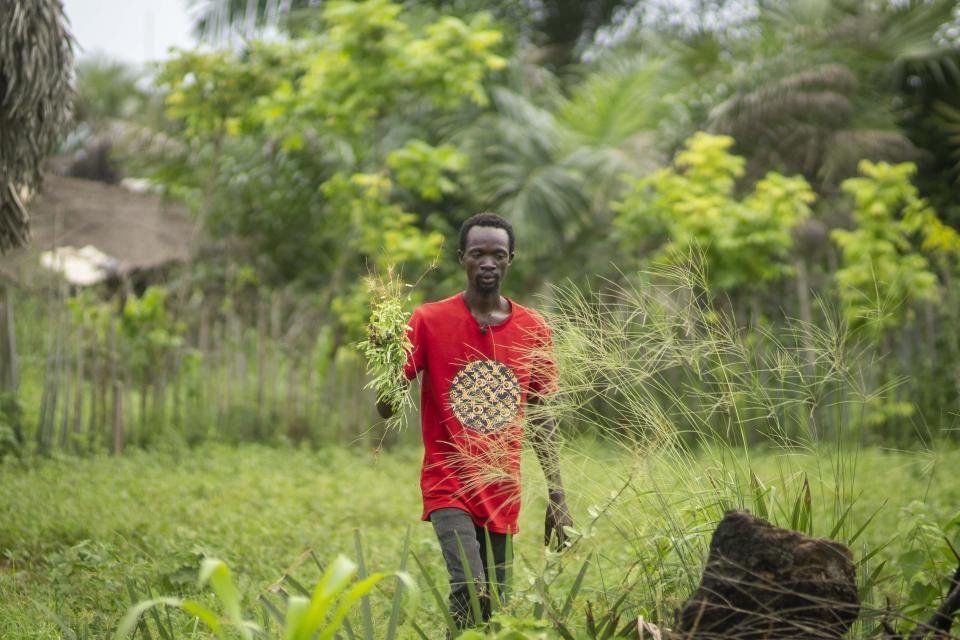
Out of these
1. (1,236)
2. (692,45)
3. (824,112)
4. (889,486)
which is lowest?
(889,486)

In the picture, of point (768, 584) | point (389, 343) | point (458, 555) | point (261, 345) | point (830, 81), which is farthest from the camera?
point (830, 81)

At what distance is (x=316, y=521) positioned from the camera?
223 inches

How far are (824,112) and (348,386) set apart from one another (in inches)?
269

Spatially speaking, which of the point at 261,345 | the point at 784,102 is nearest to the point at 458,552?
the point at 261,345

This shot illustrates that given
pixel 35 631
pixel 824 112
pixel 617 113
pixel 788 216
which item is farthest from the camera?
pixel 617 113

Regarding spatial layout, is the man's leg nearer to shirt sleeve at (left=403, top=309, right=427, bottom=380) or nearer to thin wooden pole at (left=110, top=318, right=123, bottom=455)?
shirt sleeve at (left=403, top=309, right=427, bottom=380)

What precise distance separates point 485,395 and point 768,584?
3.91ft

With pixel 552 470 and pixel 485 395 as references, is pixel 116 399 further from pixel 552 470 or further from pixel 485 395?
pixel 552 470

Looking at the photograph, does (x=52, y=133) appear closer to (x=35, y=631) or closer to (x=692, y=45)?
(x=35, y=631)

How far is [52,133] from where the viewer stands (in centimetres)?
577

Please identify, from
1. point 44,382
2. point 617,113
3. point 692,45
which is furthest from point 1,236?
point 692,45

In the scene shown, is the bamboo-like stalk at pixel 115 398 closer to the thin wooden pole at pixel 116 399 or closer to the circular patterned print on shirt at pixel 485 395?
the thin wooden pole at pixel 116 399

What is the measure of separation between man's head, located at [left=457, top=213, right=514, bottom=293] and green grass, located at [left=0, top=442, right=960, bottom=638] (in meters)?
0.67

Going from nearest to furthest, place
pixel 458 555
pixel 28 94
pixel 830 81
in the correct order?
pixel 458 555, pixel 28 94, pixel 830 81
